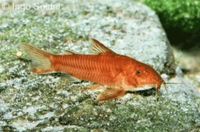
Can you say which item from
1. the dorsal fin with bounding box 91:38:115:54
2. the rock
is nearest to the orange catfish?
the dorsal fin with bounding box 91:38:115:54

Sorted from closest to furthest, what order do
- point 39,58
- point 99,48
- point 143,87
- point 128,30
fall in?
1. point 143,87
2. point 99,48
3. point 39,58
4. point 128,30

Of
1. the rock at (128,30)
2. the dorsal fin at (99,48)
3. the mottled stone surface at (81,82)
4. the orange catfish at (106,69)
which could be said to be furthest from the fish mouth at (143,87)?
the rock at (128,30)

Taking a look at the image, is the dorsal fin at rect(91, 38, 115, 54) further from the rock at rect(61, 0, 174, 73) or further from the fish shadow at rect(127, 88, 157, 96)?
the rock at rect(61, 0, 174, 73)

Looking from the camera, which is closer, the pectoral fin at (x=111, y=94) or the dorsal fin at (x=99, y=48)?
the pectoral fin at (x=111, y=94)

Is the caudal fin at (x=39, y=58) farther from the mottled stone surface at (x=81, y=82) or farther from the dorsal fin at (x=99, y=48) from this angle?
the dorsal fin at (x=99, y=48)

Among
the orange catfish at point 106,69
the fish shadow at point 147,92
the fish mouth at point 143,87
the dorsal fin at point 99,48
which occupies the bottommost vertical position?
the fish shadow at point 147,92

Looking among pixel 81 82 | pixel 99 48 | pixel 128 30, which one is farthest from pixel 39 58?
pixel 128 30

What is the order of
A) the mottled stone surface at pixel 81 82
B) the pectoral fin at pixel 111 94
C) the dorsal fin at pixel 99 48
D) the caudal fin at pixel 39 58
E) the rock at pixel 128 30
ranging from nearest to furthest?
the mottled stone surface at pixel 81 82, the pectoral fin at pixel 111 94, the dorsal fin at pixel 99 48, the caudal fin at pixel 39 58, the rock at pixel 128 30

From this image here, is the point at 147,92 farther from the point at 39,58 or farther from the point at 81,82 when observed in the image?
the point at 39,58
